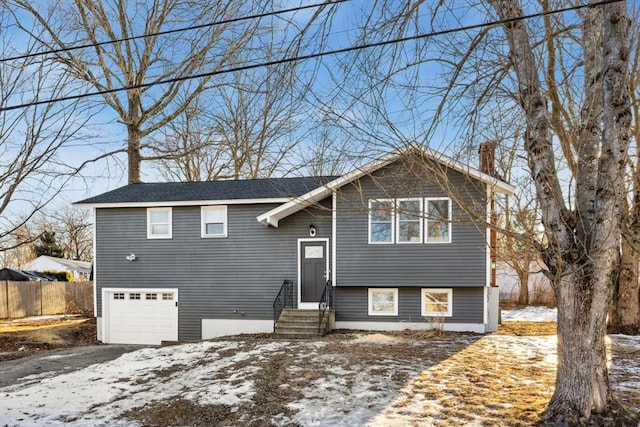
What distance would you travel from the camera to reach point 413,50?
6070 mm

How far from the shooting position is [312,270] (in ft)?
46.6

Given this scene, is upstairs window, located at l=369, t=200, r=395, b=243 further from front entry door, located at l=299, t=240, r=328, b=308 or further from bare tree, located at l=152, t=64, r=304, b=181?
bare tree, located at l=152, t=64, r=304, b=181

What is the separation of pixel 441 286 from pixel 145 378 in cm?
803

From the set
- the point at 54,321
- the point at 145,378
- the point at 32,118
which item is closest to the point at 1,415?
the point at 145,378

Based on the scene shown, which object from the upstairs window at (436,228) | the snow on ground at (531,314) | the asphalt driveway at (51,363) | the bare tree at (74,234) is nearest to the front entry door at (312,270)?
the upstairs window at (436,228)

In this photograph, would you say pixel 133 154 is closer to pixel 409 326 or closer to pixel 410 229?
pixel 410 229

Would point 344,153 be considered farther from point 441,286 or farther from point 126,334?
point 126,334

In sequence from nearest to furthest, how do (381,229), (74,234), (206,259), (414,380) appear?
(414,380)
(381,229)
(206,259)
(74,234)

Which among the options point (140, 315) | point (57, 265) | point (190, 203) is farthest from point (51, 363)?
point (57, 265)

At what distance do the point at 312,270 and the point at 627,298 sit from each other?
341 inches

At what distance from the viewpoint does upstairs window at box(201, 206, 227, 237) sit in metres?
14.9

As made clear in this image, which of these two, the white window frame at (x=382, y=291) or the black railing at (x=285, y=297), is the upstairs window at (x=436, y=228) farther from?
the black railing at (x=285, y=297)

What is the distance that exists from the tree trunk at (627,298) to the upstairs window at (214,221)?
453 inches

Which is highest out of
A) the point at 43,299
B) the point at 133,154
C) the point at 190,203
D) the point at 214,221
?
the point at 133,154
